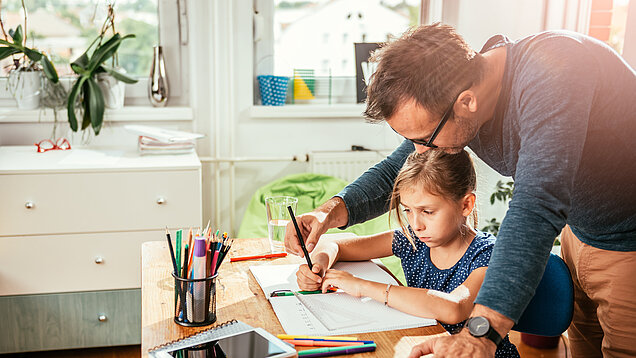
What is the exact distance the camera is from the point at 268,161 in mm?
3174

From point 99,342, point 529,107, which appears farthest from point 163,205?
point 529,107

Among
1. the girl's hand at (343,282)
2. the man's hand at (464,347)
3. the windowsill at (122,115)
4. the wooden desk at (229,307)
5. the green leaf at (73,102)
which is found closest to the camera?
the man's hand at (464,347)

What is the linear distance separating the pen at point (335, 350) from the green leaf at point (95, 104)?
6.64ft

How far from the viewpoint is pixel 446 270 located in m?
1.48

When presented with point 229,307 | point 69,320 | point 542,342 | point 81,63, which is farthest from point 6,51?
point 542,342

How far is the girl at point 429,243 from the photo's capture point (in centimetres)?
134

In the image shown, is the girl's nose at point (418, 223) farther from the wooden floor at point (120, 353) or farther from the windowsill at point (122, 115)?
the windowsill at point (122, 115)

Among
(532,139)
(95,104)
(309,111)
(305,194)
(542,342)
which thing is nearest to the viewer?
(532,139)

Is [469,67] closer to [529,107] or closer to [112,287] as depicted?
[529,107]

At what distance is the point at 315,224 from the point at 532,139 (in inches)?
25.4

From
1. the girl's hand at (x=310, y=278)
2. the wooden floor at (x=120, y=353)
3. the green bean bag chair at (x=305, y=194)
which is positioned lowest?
the wooden floor at (x=120, y=353)

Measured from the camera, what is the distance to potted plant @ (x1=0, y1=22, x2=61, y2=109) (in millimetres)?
2691

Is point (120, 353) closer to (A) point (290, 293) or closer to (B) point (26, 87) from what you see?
(B) point (26, 87)

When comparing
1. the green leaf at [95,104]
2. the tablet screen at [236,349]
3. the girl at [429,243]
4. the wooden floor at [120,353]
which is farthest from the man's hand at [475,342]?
the green leaf at [95,104]
